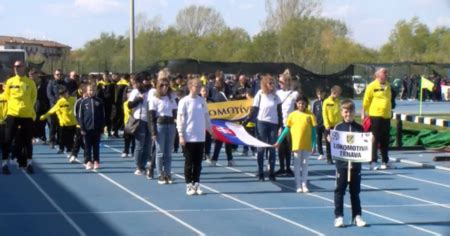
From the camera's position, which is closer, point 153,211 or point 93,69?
point 153,211

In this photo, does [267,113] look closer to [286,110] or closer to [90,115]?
[286,110]

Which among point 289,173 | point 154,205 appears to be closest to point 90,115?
point 289,173

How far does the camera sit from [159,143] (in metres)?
16.0

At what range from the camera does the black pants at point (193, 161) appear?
48.8 ft

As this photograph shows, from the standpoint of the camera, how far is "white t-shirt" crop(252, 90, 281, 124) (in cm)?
1634

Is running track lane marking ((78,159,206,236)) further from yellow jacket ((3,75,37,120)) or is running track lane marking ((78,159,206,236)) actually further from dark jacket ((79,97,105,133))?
yellow jacket ((3,75,37,120))

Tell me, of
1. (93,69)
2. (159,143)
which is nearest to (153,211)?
(159,143)

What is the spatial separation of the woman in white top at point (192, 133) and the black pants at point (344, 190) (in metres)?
3.22

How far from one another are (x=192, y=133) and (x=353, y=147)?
11.3 feet

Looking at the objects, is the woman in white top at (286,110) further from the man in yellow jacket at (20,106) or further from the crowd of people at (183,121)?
the man in yellow jacket at (20,106)

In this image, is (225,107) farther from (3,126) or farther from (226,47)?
(226,47)

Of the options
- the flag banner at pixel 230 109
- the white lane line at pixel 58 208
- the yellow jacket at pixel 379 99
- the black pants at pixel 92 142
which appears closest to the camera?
the white lane line at pixel 58 208

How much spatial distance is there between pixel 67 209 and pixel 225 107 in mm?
7083

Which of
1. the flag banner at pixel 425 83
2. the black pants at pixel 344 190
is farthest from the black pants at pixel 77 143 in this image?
the flag banner at pixel 425 83
